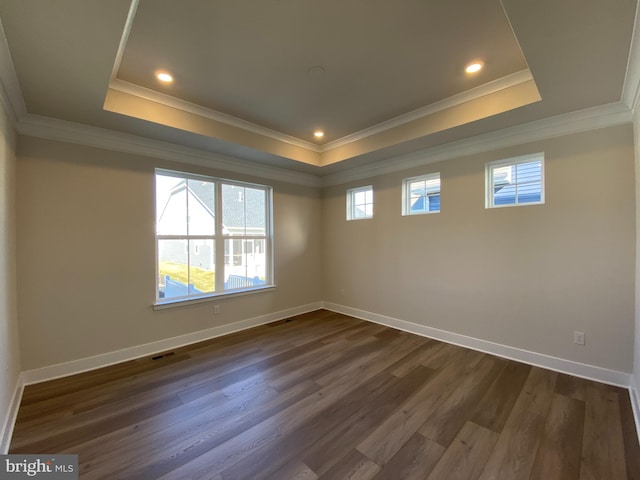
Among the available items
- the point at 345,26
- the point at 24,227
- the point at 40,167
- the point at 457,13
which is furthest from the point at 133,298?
the point at 457,13

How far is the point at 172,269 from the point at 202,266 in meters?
0.38

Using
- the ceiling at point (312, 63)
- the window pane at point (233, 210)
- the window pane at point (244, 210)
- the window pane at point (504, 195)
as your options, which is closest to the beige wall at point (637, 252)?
the ceiling at point (312, 63)

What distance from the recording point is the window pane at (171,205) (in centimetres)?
333

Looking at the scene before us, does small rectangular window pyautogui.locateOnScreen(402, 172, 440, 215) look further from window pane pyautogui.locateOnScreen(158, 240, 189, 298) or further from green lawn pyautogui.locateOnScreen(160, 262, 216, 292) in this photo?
window pane pyautogui.locateOnScreen(158, 240, 189, 298)

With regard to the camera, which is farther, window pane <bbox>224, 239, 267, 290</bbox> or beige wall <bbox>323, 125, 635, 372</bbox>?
window pane <bbox>224, 239, 267, 290</bbox>

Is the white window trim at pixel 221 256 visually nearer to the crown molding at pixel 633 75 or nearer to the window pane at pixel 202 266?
the window pane at pixel 202 266

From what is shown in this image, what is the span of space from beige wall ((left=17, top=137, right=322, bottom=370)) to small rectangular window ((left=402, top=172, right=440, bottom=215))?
2978mm

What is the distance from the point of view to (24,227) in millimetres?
2500

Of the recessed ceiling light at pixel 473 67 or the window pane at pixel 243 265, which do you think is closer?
the recessed ceiling light at pixel 473 67

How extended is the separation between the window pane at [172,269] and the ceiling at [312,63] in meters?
1.29

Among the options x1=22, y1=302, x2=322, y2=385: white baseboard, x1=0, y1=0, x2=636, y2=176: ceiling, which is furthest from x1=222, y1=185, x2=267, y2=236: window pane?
x1=22, y1=302, x2=322, y2=385: white baseboard

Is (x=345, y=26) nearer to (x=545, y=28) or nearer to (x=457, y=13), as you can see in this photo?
(x=457, y=13)

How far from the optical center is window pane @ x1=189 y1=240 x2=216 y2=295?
3.62 m

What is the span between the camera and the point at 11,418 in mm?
1948
